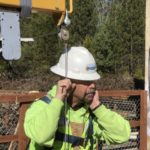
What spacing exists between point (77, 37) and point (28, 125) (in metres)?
32.6

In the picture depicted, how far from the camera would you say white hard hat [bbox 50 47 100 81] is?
342 centimetres

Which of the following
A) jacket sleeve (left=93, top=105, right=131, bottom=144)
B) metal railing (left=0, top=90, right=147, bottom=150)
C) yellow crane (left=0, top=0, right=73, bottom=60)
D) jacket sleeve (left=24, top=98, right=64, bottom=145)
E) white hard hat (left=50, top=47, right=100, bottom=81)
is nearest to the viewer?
yellow crane (left=0, top=0, right=73, bottom=60)

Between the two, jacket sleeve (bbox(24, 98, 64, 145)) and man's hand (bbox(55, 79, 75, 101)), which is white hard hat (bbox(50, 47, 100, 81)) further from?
jacket sleeve (bbox(24, 98, 64, 145))

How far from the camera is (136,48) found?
34.2 m

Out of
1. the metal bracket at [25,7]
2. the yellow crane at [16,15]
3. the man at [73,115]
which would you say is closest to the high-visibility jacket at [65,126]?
the man at [73,115]

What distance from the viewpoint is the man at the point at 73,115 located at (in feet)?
10.5

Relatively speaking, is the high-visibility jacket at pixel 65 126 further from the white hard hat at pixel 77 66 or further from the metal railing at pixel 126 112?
the metal railing at pixel 126 112

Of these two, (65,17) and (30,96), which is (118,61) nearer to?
(30,96)

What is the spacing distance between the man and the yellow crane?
259 millimetres

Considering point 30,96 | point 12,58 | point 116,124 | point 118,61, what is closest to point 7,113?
point 30,96

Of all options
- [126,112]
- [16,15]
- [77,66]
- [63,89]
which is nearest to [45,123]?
[63,89]

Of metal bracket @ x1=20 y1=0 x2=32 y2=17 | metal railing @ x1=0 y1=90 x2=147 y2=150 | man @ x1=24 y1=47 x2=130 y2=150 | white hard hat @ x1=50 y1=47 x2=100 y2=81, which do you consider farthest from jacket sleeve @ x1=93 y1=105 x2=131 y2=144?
metal railing @ x1=0 y1=90 x2=147 y2=150

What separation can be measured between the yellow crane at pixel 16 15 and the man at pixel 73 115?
0.26m

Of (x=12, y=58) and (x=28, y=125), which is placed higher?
(x=12, y=58)
